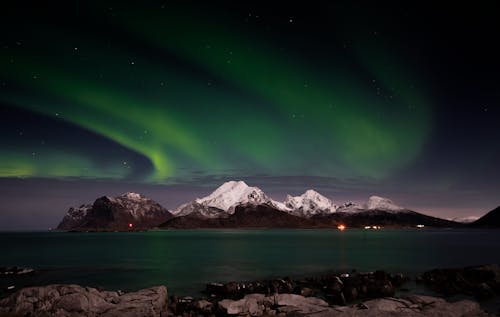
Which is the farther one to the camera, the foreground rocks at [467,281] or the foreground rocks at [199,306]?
the foreground rocks at [467,281]

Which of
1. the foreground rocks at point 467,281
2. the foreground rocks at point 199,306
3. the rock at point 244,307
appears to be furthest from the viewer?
the foreground rocks at point 467,281

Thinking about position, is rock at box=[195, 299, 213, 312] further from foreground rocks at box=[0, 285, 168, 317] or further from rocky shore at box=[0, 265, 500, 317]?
foreground rocks at box=[0, 285, 168, 317]

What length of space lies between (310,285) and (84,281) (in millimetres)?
31549

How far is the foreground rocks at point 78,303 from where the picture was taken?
28.0 metres

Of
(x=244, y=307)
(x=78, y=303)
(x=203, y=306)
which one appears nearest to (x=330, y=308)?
(x=244, y=307)

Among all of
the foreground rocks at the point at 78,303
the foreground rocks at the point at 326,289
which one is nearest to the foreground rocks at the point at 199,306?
the foreground rocks at the point at 78,303

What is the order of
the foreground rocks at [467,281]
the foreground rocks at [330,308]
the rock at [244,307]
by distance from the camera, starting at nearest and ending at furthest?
the foreground rocks at [330,308] → the rock at [244,307] → the foreground rocks at [467,281]

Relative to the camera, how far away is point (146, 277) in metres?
58.0

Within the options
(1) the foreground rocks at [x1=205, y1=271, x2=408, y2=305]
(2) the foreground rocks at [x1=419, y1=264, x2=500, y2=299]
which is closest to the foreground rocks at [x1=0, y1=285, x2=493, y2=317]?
(1) the foreground rocks at [x1=205, y1=271, x2=408, y2=305]

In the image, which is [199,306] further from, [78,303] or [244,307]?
[78,303]

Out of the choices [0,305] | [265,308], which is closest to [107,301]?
[0,305]

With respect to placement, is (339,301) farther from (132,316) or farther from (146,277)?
(146,277)

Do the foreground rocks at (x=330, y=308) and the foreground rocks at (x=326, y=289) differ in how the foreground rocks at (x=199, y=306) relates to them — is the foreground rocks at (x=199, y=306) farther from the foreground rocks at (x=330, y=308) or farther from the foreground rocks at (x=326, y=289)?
the foreground rocks at (x=326, y=289)

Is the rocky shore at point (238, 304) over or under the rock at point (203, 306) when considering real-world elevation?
over
